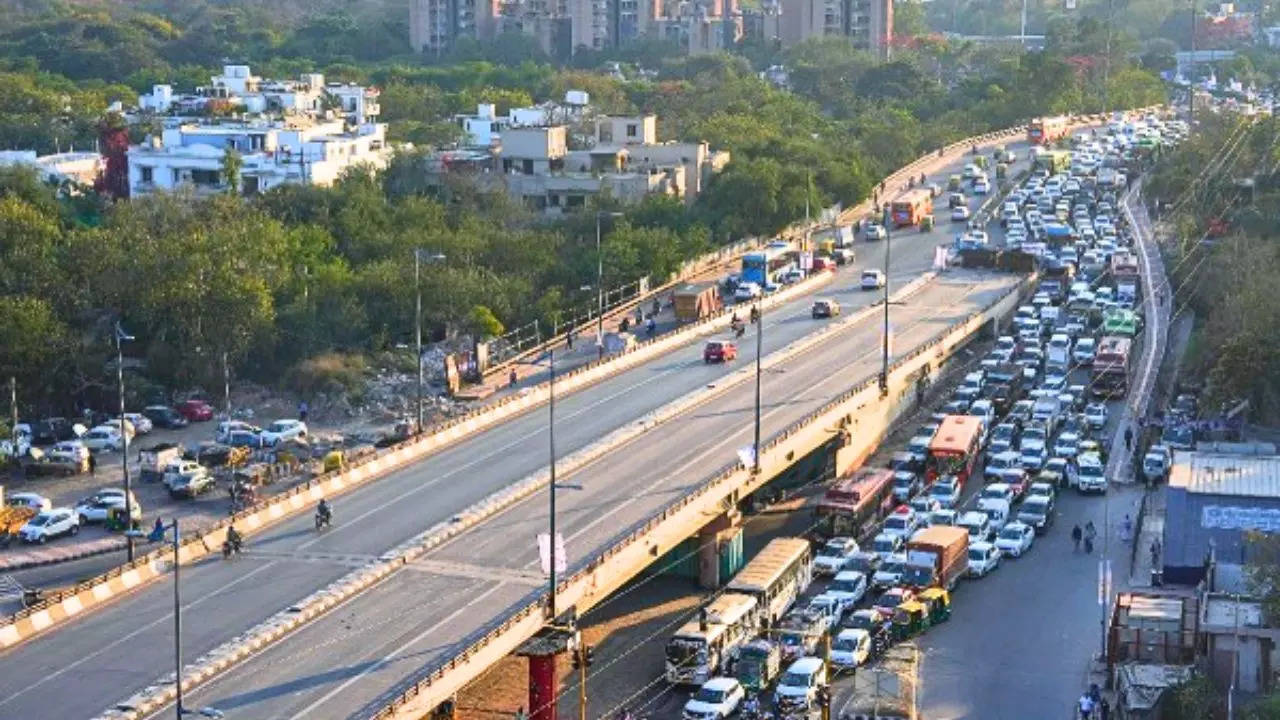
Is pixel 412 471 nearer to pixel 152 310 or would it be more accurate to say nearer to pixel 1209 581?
pixel 1209 581

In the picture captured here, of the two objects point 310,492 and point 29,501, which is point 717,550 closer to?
point 310,492

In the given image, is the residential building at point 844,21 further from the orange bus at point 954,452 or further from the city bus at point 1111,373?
the orange bus at point 954,452

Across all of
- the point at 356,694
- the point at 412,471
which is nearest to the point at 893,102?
the point at 412,471

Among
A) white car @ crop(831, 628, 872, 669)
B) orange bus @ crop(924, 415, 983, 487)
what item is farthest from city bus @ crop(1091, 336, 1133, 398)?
white car @ crop(831, 628, 872, 669)

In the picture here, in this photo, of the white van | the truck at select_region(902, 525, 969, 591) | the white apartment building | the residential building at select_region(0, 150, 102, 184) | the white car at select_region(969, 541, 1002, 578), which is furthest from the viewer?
the residential building at select_region(0, 150, 102, 184)

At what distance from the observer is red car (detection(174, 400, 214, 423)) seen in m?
39.7

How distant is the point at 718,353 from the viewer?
3859cm

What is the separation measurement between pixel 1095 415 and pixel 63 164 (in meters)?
35.3

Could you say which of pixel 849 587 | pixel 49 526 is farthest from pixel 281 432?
pixel 849 587

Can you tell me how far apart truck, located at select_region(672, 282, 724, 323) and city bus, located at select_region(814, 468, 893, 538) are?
44.7 ft

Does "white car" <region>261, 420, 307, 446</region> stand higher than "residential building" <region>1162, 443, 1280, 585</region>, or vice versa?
"residential building" <region>1162, 443, 1280, 585</region>

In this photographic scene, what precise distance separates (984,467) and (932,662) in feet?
31.1

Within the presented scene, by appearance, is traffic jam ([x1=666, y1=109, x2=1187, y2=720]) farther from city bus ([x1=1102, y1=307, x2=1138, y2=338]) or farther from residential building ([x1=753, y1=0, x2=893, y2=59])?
residential building ([x1=753, y1=0, x2=893, y2=59])

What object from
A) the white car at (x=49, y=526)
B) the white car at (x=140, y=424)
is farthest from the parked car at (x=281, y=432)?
the white car at (x=49, y=526)
